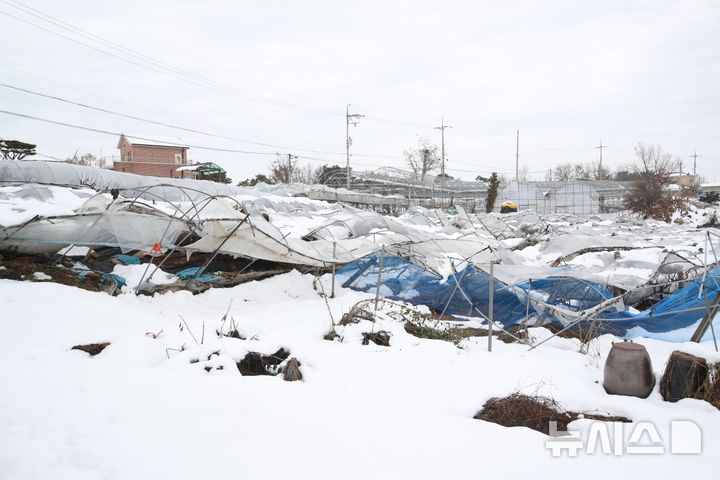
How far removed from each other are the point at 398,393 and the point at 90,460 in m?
2.61

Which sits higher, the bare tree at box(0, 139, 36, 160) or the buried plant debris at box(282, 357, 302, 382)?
the bare tree at box(0, 139, 36, 160)

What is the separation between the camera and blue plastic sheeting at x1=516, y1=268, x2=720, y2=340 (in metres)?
6.29

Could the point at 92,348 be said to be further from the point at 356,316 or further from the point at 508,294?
the point at 508,294

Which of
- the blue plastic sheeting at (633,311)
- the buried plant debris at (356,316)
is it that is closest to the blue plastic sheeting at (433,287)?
the blue plastic sheeting at (633,311)

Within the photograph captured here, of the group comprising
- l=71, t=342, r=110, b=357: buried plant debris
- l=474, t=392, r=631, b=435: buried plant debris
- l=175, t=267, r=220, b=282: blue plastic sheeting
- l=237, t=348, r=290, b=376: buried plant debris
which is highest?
l=175, t=267, r=220, b=282: blue plastic sheeting

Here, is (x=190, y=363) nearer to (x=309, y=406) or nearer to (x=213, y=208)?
(x=309, y=406)

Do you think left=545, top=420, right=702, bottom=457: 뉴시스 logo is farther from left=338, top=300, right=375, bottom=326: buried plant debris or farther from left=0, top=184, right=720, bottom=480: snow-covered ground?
left=338, top=300, right=375, bottom=326: buried plant debris

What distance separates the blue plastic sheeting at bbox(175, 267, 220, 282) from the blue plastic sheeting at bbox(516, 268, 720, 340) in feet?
18.9

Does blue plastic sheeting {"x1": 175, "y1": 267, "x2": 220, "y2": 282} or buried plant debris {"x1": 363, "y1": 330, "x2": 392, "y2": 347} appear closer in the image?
buried plant debris {"x1": 363, "y1": 330, "x2": 392, "y2": 347}

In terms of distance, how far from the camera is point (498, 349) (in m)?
6.30

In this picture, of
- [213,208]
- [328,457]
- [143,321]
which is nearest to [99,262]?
[213,208]

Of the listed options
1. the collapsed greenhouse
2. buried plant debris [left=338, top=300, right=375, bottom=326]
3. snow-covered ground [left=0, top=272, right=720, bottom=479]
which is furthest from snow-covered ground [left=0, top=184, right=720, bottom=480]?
the collapsed greenhouse

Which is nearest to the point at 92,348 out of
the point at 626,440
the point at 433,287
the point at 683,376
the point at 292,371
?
the point at 292,371

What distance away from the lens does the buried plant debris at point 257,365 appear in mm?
4750
